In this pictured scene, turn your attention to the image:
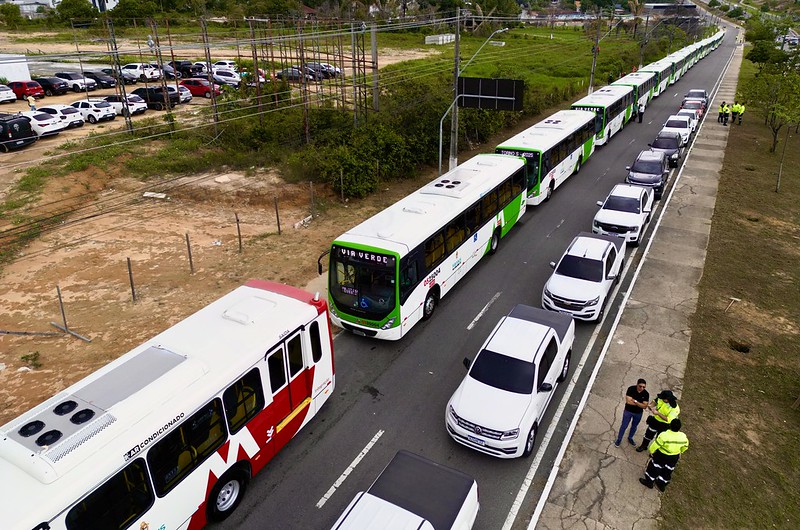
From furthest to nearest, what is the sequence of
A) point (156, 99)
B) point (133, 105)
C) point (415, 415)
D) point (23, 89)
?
point (23, 89), point (156, 99), point (133, 105), point (415, 415)

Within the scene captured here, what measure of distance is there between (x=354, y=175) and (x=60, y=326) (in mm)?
13842

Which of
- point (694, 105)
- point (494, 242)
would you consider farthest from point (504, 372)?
point (694, 105)

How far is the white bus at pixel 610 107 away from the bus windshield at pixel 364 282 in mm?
23464

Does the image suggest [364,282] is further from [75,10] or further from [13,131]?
[75,10]

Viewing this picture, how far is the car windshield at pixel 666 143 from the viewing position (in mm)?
29156

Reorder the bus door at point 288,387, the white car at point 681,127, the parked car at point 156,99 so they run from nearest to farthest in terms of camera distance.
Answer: the bus door at point 288,387
the white car at point 681,127
the parked car at point 156,99

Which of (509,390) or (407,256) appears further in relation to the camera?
(407,256)

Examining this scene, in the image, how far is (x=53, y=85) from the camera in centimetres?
4541

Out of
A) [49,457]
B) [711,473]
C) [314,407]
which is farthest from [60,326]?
[711,473]

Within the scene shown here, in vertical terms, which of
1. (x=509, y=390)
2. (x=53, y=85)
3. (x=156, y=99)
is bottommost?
(x=509, y=390)

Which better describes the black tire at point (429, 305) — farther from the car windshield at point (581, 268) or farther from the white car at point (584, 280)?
the car windshield at point (581, 268)

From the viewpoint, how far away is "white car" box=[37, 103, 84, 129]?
34.2m

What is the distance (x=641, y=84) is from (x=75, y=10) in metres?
74.8

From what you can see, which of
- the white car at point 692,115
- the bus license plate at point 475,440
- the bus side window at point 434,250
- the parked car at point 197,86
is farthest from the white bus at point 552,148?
the parked car at point 197,86
